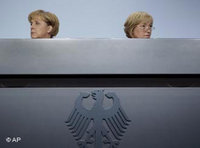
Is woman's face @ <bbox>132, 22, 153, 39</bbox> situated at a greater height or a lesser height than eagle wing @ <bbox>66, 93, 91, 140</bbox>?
greater

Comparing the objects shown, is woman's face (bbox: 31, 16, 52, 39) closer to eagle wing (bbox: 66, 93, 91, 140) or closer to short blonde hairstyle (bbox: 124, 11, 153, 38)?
short blonde hairstyle (bbox: 124, 11, 153, 38)

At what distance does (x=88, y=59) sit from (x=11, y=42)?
132 millimetres

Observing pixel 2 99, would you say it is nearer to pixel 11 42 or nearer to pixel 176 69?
pixel 11 42

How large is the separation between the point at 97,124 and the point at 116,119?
32mm

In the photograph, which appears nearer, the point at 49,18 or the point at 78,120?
the point at 78,120

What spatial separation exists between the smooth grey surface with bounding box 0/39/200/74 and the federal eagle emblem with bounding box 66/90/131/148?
0.18 feet

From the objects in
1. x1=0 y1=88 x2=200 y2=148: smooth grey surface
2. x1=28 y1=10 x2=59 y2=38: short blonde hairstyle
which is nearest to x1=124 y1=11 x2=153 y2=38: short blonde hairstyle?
x1=28 y1=10 x2=59 y2=38: short blonde hairstyle

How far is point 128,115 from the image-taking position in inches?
20.0

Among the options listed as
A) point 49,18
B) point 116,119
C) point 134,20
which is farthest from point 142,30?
point 116,119

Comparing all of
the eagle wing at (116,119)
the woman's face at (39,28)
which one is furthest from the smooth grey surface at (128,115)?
the woman's face at (39,28)

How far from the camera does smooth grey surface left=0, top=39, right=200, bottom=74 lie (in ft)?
1.66

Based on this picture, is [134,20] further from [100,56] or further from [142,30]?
[100,56]

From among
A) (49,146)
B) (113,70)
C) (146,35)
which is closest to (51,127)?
(49,146)

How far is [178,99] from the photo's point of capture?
1.69 ft
